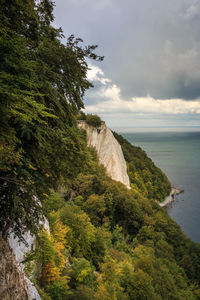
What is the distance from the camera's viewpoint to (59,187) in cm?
630

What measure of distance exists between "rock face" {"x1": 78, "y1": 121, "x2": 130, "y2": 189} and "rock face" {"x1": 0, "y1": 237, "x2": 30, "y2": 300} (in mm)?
30155

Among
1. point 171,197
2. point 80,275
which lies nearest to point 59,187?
point 80,275

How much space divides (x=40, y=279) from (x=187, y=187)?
204 feet

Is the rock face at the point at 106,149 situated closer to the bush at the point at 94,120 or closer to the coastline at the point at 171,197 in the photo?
the bush at the point at 94,120

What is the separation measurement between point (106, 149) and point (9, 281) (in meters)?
33.9

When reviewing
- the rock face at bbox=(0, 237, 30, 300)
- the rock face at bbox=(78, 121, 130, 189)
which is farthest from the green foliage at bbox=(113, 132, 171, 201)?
the rock face at bbox=(0, 237, 30, 300)

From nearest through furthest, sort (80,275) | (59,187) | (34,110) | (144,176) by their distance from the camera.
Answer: (34,110) → (59,187) → (80,275) → (144,176)

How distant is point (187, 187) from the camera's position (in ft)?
192

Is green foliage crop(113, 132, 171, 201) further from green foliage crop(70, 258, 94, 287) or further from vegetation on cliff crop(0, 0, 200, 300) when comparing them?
green foliage crop(70, 258, 94, 287)

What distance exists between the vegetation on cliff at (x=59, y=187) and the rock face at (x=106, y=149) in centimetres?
833

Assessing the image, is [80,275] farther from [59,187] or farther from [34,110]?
[34,110]

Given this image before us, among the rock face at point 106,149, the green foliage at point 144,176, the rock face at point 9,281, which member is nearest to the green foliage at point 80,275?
the rock face at point 9,281

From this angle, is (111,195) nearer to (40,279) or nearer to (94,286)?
(94,286)

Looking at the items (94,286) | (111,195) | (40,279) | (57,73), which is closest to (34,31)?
(57,73)
